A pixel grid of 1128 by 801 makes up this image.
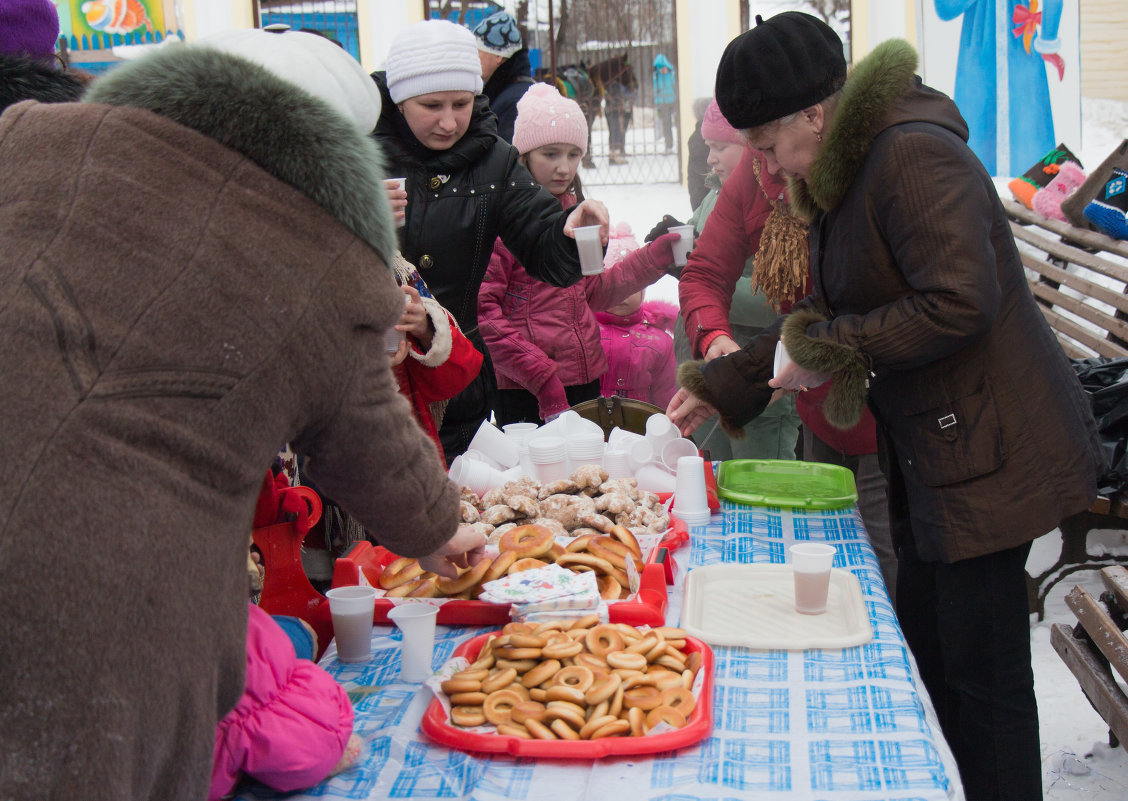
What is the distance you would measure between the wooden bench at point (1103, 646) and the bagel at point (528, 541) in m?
1.32

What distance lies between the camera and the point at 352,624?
5.30ft

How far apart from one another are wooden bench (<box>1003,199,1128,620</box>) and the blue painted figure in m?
3.81

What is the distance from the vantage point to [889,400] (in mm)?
1997

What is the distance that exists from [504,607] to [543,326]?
177 centimetres

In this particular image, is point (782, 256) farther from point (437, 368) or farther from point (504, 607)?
point (504, 607)

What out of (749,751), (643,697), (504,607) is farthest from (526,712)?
(504,607)

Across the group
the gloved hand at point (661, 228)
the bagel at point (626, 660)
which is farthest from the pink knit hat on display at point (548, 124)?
the bagel at point (626, 660)

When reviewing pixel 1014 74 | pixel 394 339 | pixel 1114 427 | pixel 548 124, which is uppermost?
pixel 548 124

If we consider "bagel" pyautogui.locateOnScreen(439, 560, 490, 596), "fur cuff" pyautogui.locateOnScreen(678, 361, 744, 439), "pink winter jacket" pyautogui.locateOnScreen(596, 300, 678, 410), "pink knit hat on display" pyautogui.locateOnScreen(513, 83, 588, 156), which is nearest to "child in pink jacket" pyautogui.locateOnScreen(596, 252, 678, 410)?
"pink winter jacket" pyautogui.locateOnScreen(596, 300, 678, 410)

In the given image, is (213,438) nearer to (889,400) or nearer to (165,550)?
(165,550)

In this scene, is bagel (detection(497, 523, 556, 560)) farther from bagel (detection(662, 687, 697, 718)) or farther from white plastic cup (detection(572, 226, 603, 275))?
white plastic cup (detection(572, 226, 603, 275))

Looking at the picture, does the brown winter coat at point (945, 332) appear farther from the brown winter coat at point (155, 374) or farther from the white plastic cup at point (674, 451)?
the brown winter coat at point (155, 374)

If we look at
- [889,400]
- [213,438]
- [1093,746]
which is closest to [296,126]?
[213,438]

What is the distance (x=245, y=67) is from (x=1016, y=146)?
9.27m
